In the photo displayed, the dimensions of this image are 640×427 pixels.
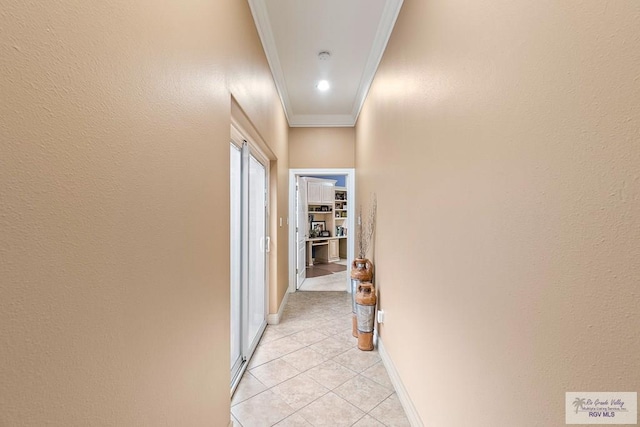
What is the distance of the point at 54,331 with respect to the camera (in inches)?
21.3

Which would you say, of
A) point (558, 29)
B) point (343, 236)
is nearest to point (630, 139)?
point (558, 29)

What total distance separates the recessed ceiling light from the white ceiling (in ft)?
0.18

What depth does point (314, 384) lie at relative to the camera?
225 centimetres

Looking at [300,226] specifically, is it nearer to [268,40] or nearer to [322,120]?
[322,120]

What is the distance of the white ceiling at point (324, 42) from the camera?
2.17 m

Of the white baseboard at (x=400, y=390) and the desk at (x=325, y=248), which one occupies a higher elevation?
the desk at (x=325, y=248)

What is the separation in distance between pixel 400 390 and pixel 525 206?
1762 mm

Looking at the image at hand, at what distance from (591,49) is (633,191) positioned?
0.31 meters

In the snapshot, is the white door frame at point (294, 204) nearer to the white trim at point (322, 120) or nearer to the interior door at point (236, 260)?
the white trim at point (322, 120)

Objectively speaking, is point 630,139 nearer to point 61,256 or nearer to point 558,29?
point 558,29

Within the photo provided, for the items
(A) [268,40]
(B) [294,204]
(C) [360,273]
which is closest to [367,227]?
(C) [360,273]

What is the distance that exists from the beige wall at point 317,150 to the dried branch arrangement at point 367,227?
3.32ft

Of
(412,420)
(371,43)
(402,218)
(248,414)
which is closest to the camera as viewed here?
(412,420)

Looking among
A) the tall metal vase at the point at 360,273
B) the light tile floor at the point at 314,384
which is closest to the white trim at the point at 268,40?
the tall metal vase at the point at 360,273
